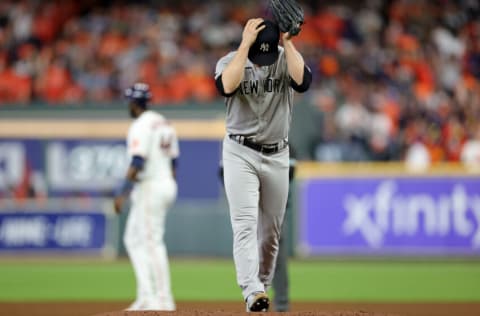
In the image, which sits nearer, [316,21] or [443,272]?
[443,272]

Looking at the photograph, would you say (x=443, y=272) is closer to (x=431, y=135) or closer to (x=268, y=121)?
(x=431, y=135)

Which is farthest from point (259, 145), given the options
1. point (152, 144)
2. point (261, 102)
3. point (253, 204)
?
point (152, 144)

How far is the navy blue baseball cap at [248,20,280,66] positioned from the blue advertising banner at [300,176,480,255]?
10.8 metres

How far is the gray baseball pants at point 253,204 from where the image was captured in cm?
657

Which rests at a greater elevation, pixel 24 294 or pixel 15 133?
pixel 15 133

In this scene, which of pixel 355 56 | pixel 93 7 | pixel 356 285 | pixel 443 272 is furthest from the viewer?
pixel 93 7

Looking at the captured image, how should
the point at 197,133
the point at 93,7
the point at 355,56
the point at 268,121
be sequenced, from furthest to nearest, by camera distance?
1. the point at 93,7
2. the point at 355,56
3. the point at 197,133
4. the point at 268,121

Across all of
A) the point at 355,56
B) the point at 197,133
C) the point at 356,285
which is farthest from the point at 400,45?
the point at 356,285

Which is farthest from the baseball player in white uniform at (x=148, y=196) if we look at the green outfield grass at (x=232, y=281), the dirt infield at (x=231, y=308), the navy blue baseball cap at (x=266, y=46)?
the navy blue baseball cap at (x=266, y=46)

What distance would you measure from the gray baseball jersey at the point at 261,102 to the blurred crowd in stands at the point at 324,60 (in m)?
11.4

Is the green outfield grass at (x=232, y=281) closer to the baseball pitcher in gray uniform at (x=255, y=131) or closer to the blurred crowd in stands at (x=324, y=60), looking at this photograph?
the blurred crowd in stands at (x=324, y=60)

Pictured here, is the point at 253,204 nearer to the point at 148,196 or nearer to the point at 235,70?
the point at 235,70

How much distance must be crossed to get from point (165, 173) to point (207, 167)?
848 cm

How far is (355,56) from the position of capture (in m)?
20.7
